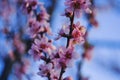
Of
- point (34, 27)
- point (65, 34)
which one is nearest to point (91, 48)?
point (34, 27)

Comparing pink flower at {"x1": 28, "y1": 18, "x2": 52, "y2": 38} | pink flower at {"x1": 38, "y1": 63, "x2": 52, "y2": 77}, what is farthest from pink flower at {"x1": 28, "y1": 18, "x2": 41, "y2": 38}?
pink flower at {"x1": 38, "y1": 63, "x2": 52, "y2": 77}

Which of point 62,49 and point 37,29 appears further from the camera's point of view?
point 37,29

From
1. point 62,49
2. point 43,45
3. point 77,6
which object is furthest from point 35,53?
point 77,6

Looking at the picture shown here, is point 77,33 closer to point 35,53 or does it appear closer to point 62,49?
point 62,49

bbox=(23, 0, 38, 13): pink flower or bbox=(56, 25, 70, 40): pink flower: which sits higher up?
bbox=(23, 0, 38, 13): pink flower

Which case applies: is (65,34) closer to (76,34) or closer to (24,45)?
(76,34)

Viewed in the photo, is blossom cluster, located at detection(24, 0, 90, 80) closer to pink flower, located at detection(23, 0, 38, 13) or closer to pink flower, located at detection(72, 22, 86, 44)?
pink flower, located at detection(72, 22, 86, 44)

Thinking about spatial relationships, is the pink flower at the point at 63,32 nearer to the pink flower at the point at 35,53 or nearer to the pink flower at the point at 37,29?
the pink flower at the point at 35,53

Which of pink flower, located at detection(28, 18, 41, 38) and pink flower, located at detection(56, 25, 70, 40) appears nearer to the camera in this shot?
pink flower, located at detection(56, 25, 70, 40)
